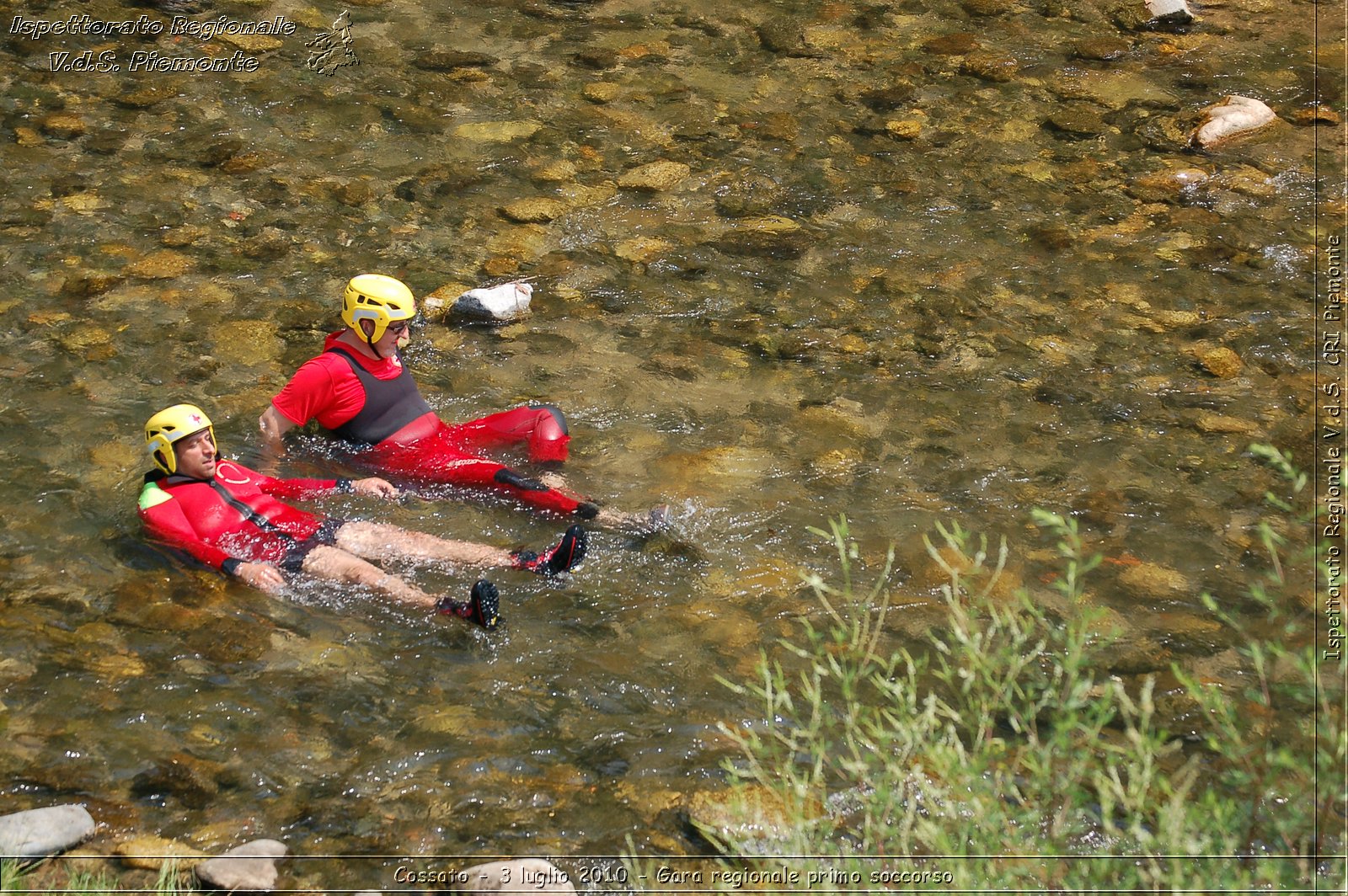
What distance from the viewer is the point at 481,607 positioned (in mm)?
5336

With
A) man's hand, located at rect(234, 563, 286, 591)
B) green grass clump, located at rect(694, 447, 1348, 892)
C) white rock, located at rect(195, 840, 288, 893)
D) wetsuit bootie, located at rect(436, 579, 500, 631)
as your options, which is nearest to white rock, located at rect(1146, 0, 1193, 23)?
green grass clump, located at rect(694, 447, 1348, 892)

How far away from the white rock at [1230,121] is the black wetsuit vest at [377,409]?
6.63 metres

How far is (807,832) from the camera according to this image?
4176 mm

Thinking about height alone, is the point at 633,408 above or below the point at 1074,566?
below

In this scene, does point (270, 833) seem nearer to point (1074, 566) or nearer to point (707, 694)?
point (707, 694)

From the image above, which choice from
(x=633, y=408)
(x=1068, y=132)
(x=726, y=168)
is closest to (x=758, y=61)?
(x=726, y=168)

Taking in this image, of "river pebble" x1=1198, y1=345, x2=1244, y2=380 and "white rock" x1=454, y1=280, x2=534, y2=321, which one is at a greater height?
"white rock" x1=454, y1=280, x2=534, y2=321

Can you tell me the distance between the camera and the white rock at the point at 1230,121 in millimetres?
9625

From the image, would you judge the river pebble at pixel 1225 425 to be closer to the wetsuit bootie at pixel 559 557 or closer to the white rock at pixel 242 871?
the wetsuit bootie at pixel 559 557

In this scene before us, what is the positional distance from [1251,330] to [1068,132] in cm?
279

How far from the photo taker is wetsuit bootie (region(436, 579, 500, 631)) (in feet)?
17.5

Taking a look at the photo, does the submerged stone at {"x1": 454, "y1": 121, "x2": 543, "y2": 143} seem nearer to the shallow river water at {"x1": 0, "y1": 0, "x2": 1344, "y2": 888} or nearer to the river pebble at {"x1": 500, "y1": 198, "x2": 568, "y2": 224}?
the shallow river water at {"x1": 0, "y1": 0, "x2": 1344, "y2": 888}

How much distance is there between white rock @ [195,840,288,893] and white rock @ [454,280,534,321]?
4.23 meters

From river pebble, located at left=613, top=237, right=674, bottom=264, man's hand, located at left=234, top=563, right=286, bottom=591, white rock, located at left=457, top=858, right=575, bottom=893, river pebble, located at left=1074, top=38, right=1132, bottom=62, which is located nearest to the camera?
white rock, located at left=457, top=858, right=575, bottom=893
